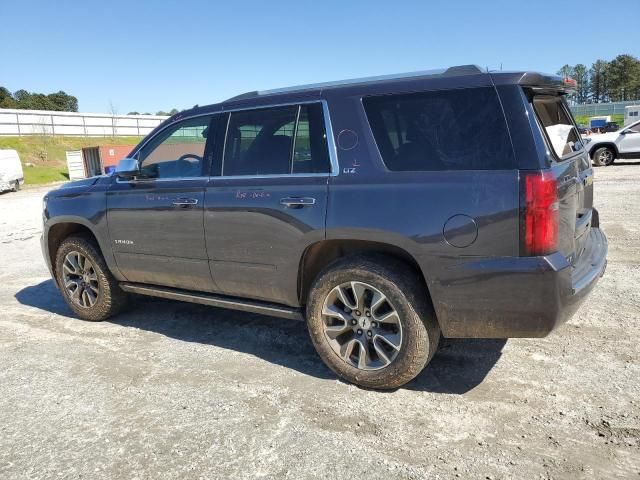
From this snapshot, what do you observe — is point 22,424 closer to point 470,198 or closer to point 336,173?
point 336,173

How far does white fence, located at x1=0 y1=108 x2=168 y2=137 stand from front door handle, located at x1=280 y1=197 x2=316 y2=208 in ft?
137

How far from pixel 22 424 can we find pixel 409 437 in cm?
238

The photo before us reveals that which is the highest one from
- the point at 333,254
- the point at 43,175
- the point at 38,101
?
Result: the point at 38,101

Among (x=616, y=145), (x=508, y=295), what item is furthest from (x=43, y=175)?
(x=508, y=295)

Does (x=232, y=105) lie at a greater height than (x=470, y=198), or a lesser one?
greater

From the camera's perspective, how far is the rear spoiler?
308cm

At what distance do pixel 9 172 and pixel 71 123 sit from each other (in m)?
26.8

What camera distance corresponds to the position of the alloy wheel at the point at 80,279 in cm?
521

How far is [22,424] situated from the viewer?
3328 millimetres

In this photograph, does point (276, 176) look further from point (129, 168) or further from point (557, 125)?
point (557, 125)

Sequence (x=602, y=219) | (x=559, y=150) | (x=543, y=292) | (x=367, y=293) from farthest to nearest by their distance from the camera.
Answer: (x=602, y=219)
(x=367, y=293)
(x=559, y=150)
(x=543, y=292)

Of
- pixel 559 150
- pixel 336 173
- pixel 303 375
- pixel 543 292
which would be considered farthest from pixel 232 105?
pixel 543 292

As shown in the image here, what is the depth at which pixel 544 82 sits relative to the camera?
3.21m

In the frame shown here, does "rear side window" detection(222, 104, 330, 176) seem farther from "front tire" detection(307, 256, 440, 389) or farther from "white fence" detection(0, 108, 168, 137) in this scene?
"white fence" detection(0, 108, 168, 137)
